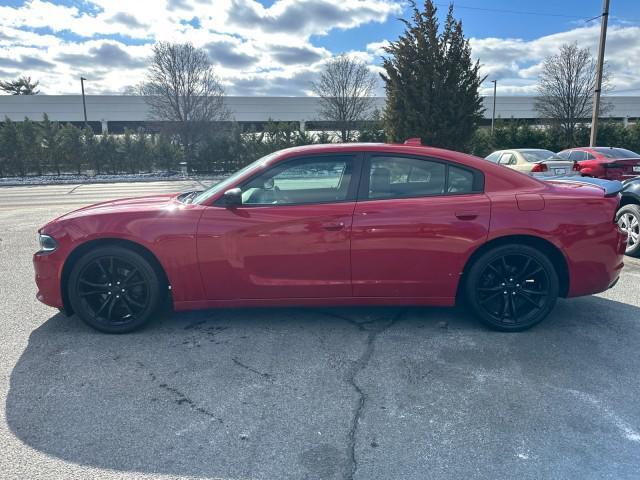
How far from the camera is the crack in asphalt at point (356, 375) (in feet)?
7.61

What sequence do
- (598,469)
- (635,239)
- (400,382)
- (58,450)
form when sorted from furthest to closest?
(635,239) < (400,382) < (58,450) < (598,469)

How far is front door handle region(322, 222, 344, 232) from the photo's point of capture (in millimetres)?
3625

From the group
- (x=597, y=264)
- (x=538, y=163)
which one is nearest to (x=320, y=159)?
(x=597, y=264)

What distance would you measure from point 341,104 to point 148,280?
31.0m

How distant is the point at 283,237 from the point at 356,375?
1.21 metres

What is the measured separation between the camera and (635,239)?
6.29m

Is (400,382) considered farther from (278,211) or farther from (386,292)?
(278,211)

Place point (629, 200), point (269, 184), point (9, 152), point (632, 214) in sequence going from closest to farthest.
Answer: point (269, 184) → point (632, 214) → point (629, 200) → point (9, 152)

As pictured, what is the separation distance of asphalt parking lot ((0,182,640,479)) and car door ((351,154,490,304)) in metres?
0.48

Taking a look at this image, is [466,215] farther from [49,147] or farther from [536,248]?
[49,147]

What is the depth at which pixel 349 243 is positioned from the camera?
12.0ft

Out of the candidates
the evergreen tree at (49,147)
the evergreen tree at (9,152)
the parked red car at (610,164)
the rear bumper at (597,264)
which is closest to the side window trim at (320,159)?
the rear bumper at (597,264)

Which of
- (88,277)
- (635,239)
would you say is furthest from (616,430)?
(635,239)

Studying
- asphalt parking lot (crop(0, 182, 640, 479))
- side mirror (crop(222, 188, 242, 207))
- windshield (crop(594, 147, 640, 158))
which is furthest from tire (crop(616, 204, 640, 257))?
windshield (crop(594, 147, 640, 158))
